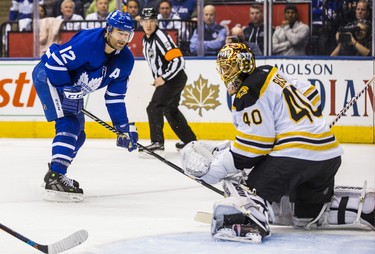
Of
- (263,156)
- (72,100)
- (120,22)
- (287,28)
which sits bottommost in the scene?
(263,156)

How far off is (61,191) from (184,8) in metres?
3.96

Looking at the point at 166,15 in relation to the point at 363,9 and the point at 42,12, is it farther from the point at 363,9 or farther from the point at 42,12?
the point at 363,9

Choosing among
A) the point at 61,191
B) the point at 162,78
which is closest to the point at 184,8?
the point at 162,78

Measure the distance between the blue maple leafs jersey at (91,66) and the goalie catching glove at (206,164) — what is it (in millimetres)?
1182

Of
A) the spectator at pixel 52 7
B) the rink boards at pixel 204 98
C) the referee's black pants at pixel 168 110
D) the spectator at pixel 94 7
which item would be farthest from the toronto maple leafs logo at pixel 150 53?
the spectator at pixel 52 7

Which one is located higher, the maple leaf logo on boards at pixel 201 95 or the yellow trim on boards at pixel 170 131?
the maple leaf logo on boards at pixel 201 95

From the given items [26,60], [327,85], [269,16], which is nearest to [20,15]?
[26,60]

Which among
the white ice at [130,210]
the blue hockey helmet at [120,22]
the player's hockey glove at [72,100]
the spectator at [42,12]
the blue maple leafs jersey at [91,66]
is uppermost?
the blue hockey helmet at [120,22]

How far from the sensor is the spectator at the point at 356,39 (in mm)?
8273

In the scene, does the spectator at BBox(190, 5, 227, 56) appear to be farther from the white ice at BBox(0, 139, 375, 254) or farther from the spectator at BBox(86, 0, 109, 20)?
the white ice at BBox(0, 139, 375, 254)

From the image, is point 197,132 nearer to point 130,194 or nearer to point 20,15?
point 20,15

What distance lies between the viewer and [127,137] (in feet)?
17.1

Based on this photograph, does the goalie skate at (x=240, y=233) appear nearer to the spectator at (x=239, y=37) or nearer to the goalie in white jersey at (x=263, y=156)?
the goalie in white jersey at (x=263, y=156)

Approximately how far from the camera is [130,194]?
17.8 ft
